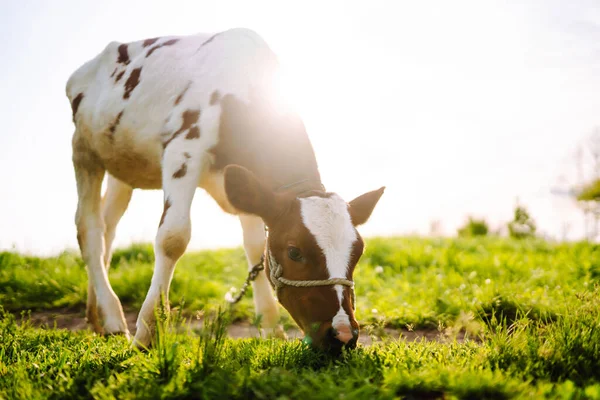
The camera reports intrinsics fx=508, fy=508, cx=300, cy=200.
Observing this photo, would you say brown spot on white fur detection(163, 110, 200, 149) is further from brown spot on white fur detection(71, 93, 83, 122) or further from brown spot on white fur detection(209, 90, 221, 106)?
brown spot on white fur detection(71, 93, 83, 122)

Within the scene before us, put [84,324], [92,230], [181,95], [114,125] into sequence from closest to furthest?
[181,95]
[114,125]
[92,230]
[84,324]

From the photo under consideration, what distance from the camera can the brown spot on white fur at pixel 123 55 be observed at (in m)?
5.00

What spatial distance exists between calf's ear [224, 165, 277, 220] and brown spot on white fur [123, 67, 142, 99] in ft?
6.55

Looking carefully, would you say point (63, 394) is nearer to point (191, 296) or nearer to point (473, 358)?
point (473, 358)

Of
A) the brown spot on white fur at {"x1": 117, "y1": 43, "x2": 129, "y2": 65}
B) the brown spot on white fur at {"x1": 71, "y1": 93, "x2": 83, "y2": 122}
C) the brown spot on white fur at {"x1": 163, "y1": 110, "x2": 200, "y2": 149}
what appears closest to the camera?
the brown spot on white fur at {"x1": 163, "y1": 110, "x2": 200, "y2": 149}

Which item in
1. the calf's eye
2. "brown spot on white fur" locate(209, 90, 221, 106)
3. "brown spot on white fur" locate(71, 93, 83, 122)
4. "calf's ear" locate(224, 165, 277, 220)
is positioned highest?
"brown spot on white fur" locate(71, 93, 83, 122)

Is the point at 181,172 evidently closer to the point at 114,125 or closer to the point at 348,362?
the point at 114,125

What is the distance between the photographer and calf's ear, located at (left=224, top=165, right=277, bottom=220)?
3.09 meters

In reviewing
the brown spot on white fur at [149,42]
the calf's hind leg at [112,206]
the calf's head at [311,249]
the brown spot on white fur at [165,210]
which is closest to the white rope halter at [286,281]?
the calf's head at [311,249]

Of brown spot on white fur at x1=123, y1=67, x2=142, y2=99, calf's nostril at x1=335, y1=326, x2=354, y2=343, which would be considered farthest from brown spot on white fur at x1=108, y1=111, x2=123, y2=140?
calf's nostril at x1=335, y1=326, x2=354, y2=343

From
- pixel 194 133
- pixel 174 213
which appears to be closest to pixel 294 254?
pixel 174 213

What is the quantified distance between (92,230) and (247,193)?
2526 millimetres

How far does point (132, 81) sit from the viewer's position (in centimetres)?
464

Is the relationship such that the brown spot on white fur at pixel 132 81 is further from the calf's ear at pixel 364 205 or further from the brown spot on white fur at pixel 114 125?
the calf's ear at pixel 364 205
